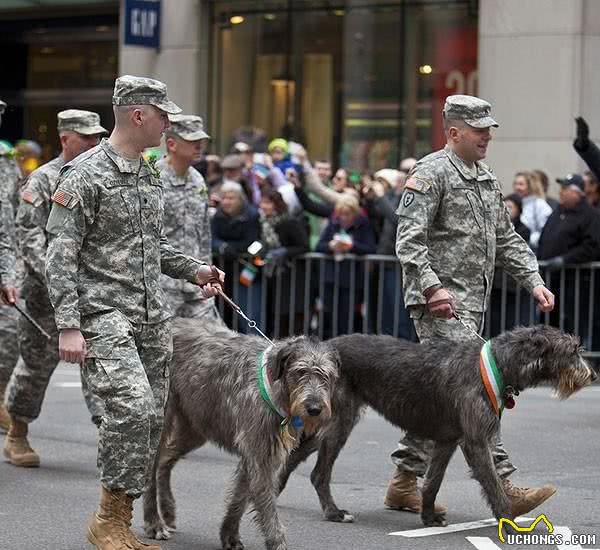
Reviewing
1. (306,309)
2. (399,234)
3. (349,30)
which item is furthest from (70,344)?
(349,30)

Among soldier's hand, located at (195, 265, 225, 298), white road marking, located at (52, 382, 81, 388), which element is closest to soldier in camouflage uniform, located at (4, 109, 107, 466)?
soldier's hand, located at (195, 265, 225, 298)

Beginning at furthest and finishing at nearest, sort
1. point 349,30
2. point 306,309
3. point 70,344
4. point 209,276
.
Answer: point 349,30, point 306,309, point 209,276, point 70,344

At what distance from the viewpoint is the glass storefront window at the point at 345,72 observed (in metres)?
20.4

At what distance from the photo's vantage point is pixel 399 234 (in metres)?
8.05

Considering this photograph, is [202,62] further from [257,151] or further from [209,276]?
[209,276]

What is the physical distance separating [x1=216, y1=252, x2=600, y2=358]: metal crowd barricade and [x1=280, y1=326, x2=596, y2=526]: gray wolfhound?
6.49m

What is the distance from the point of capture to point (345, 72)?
21.5 metres

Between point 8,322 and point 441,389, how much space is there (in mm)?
4156

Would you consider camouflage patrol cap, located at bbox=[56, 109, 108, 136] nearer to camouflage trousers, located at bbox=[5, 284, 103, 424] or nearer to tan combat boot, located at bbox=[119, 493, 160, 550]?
camouflage trousers, located at bbox=[5, 284, 103, 424]

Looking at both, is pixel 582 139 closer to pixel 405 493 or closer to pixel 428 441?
pixel 428 441

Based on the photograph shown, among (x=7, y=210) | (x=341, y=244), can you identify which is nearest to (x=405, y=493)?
(x=7, y=210)

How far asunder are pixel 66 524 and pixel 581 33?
1269 centimetres

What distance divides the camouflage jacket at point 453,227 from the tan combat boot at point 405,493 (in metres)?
1.01

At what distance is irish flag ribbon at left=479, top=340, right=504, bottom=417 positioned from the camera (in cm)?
741
